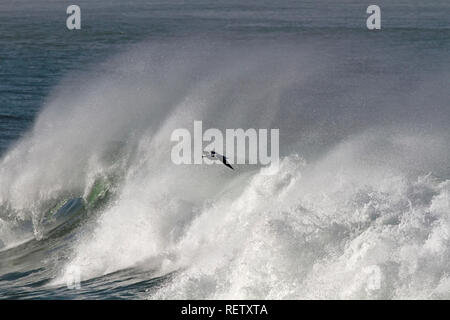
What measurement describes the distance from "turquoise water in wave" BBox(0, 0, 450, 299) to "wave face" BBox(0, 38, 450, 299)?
11 cm

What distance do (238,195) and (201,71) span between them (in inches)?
1013

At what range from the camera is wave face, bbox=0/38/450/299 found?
44.4 feet

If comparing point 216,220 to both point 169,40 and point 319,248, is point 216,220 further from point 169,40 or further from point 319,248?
point 169,40

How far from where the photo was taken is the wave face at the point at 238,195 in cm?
1353

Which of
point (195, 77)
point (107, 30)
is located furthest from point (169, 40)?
point (195, 77)

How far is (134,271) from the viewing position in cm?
1688

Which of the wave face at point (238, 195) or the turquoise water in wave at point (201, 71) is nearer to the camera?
the wave face at point (238, 195)

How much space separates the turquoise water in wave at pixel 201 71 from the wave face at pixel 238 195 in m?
0.11

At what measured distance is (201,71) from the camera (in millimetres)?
43625

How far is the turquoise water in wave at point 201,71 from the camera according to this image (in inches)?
688

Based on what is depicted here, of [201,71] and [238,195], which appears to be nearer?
[238,195]

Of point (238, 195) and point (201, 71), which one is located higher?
point (201, 71)

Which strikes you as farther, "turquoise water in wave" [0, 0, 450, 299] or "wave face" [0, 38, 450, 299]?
"turquoise water in wave" [0, 0, 450, 299]

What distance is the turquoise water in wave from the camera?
57.3 ft
